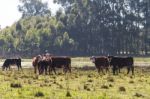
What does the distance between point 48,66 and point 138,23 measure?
81.8 meters

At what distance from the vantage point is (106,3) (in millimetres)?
113562

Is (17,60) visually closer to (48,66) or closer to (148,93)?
(48,66)

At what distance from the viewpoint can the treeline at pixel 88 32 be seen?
10556cm

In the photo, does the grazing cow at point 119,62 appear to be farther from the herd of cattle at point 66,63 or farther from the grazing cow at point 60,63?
the grazing cow at point 60,63

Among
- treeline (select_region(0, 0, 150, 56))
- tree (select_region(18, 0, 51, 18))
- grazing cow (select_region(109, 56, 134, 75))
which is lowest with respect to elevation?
grazing cow (select_region(109, 56, 134, 75))

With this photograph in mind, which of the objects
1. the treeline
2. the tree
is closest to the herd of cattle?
the treeline

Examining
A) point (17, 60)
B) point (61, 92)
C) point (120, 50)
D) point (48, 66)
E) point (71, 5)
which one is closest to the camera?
point (61, 92)

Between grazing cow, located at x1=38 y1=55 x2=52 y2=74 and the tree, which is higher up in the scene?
the tree

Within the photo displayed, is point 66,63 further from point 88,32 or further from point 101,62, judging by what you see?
point 88,32

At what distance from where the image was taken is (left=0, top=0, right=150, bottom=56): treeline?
106m

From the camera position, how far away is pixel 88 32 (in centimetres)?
10800

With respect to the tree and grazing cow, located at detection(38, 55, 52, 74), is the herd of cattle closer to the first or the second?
grazing cow, located at detection(38, 55, 52, 74)

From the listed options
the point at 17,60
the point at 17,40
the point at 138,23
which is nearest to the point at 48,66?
the point at 17,60

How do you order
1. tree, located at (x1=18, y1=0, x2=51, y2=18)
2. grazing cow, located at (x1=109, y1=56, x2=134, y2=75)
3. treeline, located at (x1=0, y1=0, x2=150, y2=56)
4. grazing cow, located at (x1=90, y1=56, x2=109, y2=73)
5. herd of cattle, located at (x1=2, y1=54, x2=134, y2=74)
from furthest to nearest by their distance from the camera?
1. tree, located at (x1=18, y1=0, x2=51, y2=18)
2. treeline, located at (x1=0, y1=0, x2=150, y2=56)
3. grazing cow, located at (x1=90, y1=56, x2=109, y2=73)
4. grazing cow, located at (x1=109, y1=56, x2=134, y2=75)
5. herd of cattle, located at (x1=2, y1=54, x2=134, y2=74)
